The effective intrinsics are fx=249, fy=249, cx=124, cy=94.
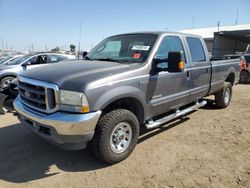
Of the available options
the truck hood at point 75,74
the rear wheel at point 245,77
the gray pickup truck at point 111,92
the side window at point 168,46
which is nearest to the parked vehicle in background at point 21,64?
the gray pickup truck at point 111,92

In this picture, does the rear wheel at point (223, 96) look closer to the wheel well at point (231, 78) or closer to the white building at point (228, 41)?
the wheel well at point (231, 78)

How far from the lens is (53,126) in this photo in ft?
10.2

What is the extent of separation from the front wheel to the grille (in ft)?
2.30

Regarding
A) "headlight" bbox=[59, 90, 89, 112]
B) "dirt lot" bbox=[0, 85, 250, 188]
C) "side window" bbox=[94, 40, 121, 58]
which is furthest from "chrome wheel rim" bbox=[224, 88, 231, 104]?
"headlight" bbox=[59, 90, 89, 112]

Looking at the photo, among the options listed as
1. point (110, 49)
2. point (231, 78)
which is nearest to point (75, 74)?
point (110, 49)

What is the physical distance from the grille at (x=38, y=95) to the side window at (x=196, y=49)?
3.15m

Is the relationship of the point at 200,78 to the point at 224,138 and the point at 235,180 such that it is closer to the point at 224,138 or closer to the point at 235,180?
the point at 224,138

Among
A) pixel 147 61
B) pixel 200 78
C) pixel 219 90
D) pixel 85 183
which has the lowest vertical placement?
pixel 85 183

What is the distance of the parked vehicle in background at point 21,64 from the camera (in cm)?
903

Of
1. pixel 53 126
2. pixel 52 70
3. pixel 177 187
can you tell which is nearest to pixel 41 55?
pixel 52 70

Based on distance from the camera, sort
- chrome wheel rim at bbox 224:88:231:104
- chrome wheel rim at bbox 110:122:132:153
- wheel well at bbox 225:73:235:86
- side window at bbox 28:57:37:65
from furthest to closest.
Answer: side window at bbox 28:57:37:65, wheel well at bbox 225:73:235:86, chrome wheel rim at bbox 224:88:231:104, chrome wheel rim at bbox 110:122:132:153

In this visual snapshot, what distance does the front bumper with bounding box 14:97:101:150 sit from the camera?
3059mm

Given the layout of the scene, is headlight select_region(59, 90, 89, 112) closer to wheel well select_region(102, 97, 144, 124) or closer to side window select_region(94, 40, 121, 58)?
wheel well select_region(102, 97, 144, 124)

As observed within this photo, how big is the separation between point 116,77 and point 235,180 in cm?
210
